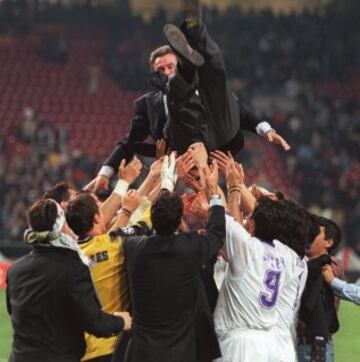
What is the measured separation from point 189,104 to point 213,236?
118cm

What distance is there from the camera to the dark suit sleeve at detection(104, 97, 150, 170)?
6164mm

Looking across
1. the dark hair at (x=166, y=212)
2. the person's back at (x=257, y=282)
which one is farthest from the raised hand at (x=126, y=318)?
the person's back at (x=257, y=282)

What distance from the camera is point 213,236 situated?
4.71 meters

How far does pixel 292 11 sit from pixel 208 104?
1788 cm

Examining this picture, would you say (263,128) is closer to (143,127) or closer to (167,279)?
(143,127)

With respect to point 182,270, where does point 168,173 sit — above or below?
above

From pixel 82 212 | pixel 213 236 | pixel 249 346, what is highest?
pixel 82 212

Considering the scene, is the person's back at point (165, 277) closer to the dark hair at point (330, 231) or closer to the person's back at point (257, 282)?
the person's back at point (257, 282)

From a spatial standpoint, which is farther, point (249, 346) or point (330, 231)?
point (330, 231)

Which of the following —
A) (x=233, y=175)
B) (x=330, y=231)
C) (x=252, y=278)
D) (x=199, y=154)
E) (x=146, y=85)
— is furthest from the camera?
(x=146, y=85)

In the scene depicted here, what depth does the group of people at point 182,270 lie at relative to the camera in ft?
14.9

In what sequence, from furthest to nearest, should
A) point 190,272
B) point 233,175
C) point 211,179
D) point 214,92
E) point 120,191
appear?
point 214,92, point 120,191, point 233,175, point 211,179, point 190,272

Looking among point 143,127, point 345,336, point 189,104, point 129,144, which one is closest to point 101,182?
point 129,144

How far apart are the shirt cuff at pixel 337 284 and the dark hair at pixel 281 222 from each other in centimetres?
40
